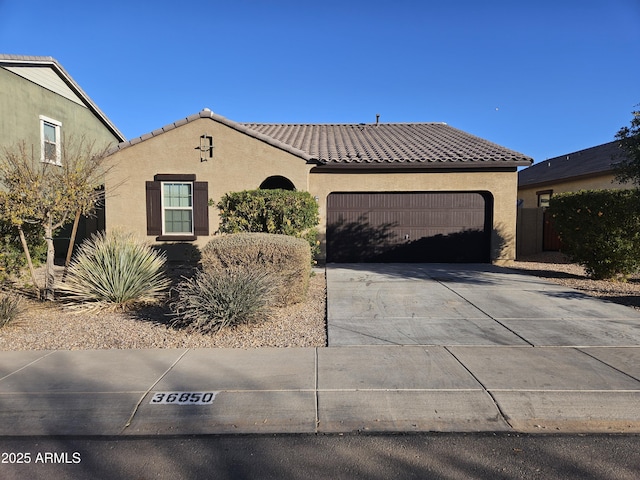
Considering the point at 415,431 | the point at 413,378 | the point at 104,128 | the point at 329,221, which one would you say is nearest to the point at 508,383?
the point at 413,378

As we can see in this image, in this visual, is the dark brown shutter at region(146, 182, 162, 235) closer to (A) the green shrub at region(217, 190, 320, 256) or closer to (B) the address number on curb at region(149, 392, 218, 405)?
(A) the green shrub at region(217, 190, 320, 256)

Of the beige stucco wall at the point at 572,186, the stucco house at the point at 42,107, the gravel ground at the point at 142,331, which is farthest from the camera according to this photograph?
the beige stucco wall at the point at 572,186

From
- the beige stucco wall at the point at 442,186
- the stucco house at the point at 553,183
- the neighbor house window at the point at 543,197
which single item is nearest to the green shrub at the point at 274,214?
the beige stucco wall at the point at 442,186

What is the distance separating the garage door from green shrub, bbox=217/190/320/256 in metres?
3.98

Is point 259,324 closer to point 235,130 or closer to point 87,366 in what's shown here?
point 87,366

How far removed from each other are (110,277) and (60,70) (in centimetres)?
1240

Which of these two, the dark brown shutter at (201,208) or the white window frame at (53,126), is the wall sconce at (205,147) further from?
the white window frame at (53,126)

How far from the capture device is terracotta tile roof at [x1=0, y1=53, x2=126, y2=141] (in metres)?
13.3

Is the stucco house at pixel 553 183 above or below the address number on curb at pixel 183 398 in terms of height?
above

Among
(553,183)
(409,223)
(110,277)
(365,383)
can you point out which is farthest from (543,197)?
(110,277)

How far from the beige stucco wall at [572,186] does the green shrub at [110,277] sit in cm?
1423

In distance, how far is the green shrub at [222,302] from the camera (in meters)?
6.02

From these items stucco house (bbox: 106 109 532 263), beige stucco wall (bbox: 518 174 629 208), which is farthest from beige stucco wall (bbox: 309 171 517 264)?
beige stucco wall (bbox: 518 174 629 208)

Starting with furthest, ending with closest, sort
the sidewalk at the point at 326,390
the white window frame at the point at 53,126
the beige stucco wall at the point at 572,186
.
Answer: the beige stucco wall at the point at 572,186 < the white window frame at the point at 53,126 < the sidewalk at the point at 326,390
